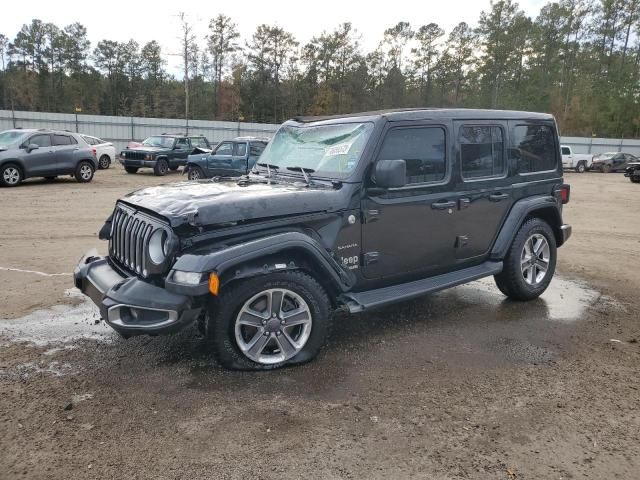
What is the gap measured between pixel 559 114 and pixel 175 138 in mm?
51457

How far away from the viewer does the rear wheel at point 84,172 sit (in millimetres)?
16531

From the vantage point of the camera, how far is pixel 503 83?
196 ft

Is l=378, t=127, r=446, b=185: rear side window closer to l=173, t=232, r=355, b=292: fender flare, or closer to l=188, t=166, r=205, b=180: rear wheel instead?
l=173, t=232, r=355, b=292: fender flare

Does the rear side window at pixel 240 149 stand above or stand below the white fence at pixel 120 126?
below

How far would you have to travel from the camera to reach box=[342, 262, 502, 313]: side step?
4.08 m

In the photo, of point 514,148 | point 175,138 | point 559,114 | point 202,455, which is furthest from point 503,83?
point 202,455

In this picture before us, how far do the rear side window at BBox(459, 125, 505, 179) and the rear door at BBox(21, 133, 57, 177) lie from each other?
14.0 meters

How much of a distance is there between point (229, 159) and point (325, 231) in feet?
43.8

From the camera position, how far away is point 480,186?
4945 mm

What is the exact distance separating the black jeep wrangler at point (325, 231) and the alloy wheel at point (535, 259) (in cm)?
2

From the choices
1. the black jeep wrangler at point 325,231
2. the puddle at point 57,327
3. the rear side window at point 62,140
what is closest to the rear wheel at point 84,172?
the rear side window at point 62,140

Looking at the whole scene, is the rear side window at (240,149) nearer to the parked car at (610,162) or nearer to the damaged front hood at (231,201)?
the damaged front hood at (231,201)

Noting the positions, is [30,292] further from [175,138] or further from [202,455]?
[175,138]

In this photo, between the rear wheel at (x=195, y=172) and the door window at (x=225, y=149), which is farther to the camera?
the rear wheel at (x=195, y=172)
